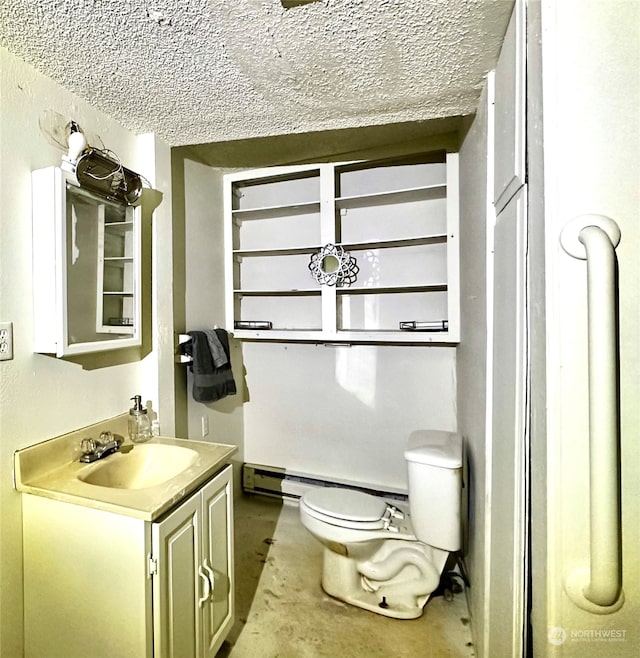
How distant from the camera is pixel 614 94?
2.17 feet

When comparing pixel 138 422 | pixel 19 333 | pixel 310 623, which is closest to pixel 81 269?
pixel 19 333

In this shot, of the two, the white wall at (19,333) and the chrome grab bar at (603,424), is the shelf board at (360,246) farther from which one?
the chrome grab bar at (603,424)

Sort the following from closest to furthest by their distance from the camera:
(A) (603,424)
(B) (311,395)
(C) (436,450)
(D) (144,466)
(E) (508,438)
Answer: (A) (603,424), (E) (508,438), (D) (144,466), (C) (436,450), (B) (311,395)

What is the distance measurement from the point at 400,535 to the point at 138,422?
1.27 meters

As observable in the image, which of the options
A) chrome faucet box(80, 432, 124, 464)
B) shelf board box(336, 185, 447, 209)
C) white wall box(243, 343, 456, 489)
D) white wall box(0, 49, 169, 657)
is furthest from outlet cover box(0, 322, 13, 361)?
shelf board box(336, 185, 447, 209)

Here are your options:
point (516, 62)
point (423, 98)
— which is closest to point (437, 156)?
point (423, 98)

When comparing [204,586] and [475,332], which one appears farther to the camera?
[475,332]

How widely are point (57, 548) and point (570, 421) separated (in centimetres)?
141

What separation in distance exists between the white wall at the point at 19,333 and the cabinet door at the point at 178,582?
49 centimetres

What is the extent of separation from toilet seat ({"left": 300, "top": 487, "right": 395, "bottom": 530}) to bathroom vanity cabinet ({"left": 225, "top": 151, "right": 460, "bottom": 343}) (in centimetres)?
84

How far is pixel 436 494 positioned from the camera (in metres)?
1.46

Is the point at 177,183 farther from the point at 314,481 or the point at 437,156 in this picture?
the point at 314,481

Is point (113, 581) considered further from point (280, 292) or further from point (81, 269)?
point (280, 292)

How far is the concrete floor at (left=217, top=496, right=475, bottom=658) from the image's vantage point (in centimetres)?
141
